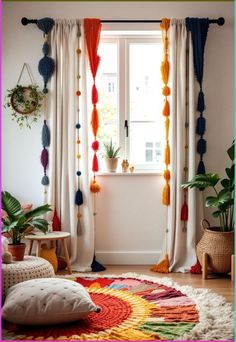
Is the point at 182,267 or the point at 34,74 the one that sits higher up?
the point at 34,74

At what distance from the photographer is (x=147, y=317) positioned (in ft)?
9.86

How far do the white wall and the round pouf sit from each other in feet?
4.75

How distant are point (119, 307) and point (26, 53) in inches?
103

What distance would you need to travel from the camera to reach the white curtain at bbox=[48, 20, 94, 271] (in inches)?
179

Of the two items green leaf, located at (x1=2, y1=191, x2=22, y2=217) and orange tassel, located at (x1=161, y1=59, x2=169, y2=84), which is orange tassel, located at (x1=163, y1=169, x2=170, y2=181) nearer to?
orange tassel, located at (x1=161, y1=59, x2=169, y2=84)

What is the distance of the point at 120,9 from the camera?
4633 mm

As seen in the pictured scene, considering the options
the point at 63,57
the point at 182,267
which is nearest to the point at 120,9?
the point at 63,57

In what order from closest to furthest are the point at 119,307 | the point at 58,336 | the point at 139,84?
the point at 58,336, the point at 119,307, the point at 139,84

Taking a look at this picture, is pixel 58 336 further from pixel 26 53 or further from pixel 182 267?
pixel 26 53

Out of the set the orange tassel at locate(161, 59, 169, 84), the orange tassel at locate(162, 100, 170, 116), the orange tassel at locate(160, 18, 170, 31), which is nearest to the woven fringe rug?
the orange tassel at locate(162, 100, 170, 116)

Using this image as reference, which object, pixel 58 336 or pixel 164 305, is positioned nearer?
pixel 58 336

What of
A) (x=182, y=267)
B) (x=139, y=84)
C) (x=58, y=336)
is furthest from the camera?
(x=139, y=84)

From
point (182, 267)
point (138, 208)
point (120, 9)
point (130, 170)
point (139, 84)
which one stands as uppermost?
point (120, 9)

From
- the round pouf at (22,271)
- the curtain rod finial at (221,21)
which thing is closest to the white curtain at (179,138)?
the curtain rod finial at (221,21)
